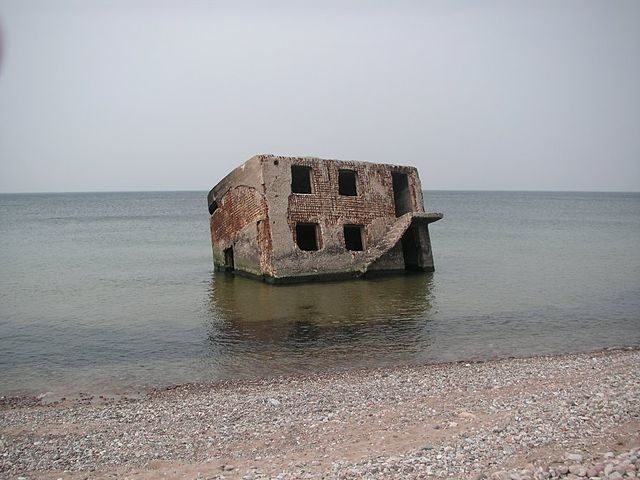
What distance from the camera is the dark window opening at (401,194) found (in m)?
20.0

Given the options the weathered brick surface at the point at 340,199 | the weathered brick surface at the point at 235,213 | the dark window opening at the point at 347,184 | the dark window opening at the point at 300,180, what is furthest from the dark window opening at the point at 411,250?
the weathered brick surface at the point at 235,213

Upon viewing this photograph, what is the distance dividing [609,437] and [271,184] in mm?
12101

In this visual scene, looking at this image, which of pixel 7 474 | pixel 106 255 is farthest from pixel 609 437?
pixel 106 255

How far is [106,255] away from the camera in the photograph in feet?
90.3

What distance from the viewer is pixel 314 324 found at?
12.8 metres

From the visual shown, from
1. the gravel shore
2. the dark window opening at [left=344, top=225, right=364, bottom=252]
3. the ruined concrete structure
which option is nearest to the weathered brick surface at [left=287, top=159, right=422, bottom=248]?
the ruined concrete structure

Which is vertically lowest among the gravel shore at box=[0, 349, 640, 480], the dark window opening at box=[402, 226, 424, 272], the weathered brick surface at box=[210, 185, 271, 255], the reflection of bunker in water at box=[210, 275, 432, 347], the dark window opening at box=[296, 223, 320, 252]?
the gravel shore at box=[0, 349, 640, 480]

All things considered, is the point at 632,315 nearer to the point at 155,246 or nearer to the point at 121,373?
the point at 121,373

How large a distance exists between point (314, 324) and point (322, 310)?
1319 millimetres

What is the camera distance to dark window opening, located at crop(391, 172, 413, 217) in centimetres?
1998

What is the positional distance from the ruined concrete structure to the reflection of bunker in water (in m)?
0.57

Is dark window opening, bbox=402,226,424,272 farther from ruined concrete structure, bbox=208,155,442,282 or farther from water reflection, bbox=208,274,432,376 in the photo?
water reflection, bbox=208,274,432,376

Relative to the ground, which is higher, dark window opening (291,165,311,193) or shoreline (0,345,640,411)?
dark window opening (291,165,311,193)

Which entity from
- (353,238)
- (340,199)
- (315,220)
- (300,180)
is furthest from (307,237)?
(315,220)
